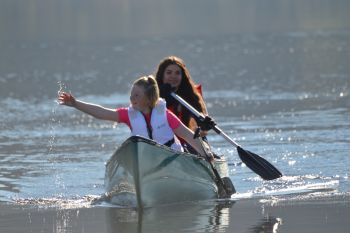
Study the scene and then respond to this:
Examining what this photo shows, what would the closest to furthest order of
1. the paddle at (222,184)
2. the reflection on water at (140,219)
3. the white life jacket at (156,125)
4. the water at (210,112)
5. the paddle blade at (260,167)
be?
the reflection on water at (140,219) < the white life jacket at (156,125) < the paddle at (222,184) < the paddle blade at (260,167) < the water at (210,112)

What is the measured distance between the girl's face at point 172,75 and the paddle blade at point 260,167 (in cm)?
107

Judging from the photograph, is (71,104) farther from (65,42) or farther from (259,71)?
(65,42)

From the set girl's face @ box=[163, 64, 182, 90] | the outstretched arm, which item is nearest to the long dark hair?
girl's face @ box=[163, 64, 182, 90]

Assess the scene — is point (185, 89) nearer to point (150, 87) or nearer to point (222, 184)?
point (222, 184)

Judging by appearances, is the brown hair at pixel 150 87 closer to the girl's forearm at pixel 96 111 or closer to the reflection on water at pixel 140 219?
the girl's forearm at pixel 96 111

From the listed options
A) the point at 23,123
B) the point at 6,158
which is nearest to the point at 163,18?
the point at 23,123

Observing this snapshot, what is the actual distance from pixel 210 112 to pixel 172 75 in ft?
32.9

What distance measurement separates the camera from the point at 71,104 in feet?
42.3

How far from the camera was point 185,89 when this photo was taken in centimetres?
1524

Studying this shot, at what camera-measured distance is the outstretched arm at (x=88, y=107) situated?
506 inches

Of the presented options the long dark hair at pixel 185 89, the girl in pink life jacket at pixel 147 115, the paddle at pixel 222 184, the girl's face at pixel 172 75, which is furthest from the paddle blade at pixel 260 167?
the girl in pink life jacket at pixel 147 115

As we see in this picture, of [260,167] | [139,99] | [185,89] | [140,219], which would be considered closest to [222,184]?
[260,167]

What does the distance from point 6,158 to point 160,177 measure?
5.63 m

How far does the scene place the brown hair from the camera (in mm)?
13227
